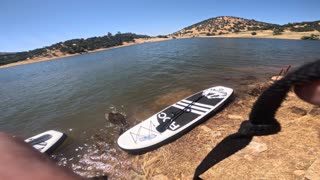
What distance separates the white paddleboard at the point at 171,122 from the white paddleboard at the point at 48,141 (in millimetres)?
3998

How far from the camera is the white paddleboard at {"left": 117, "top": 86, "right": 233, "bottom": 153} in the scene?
11391 millimetres

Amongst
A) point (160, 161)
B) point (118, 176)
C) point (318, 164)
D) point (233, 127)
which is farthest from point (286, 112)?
point (118, 176)

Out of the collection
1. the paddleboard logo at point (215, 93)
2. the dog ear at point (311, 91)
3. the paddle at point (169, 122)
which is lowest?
the paddle at point (169, 122)

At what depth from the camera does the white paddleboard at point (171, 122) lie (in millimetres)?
11391

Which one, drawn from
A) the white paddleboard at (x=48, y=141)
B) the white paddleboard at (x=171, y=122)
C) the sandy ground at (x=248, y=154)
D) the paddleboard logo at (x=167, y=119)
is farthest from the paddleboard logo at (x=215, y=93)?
the white paddleboard at (x=48, y=141)

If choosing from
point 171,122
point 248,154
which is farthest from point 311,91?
point 171,122

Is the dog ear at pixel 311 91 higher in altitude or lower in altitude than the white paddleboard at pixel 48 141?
higher

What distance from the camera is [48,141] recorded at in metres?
13.6

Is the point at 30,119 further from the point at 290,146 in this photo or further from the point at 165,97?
the point at 290,146

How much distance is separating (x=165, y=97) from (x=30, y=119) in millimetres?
11571

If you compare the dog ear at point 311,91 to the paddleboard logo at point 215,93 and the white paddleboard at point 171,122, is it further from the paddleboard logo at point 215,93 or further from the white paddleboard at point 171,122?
the paddleboard logo at point 215,93

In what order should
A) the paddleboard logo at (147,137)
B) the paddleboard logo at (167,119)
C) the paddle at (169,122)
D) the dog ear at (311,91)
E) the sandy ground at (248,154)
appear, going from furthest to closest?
the paddle at (169,122) → the paddleboard logo at (167,119) → the paddleboard logo at (147,137) → the sandy ground at (248,154) → the dog ear at (311,91)

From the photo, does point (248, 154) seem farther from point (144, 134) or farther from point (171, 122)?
point (144, 134)

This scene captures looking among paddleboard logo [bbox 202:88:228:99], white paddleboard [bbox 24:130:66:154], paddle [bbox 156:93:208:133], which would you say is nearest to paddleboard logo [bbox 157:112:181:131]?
paddle [bbox 156:93:208:133]
